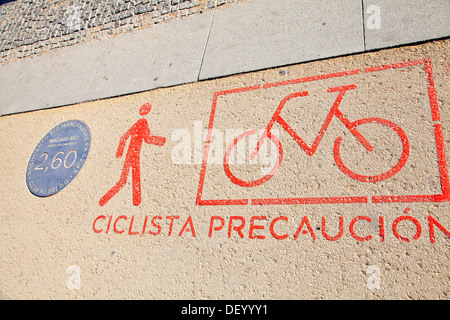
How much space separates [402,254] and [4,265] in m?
4.18

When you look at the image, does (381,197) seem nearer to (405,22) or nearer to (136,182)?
(405,22)

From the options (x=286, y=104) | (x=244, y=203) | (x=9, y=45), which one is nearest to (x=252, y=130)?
(x=286, y=104)

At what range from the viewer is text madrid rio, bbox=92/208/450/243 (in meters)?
2.38

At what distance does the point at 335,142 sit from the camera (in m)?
2.94

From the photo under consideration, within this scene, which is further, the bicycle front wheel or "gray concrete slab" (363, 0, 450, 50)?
"gray concrete slab" (363, 0, 450, 50)

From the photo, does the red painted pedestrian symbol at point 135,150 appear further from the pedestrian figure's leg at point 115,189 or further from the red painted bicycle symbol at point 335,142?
the red painted bicycle symbol at point 335,142

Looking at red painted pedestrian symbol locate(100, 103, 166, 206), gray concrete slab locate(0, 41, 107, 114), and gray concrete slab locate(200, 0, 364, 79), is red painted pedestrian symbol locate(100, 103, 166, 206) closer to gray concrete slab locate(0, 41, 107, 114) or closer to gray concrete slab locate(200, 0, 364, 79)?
gray concrete slab locate(200, 0, 364, 79)

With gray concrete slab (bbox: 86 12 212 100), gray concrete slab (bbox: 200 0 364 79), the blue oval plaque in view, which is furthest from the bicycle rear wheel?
the blue oval plaque

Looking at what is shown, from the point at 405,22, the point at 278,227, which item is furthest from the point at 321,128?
the point at 405,22

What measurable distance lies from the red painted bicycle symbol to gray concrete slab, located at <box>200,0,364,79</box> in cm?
62

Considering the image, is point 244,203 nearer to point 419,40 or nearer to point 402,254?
point 402,254

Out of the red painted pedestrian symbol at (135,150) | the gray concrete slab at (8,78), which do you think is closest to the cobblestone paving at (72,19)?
the gray concrete slab at (8,78)
